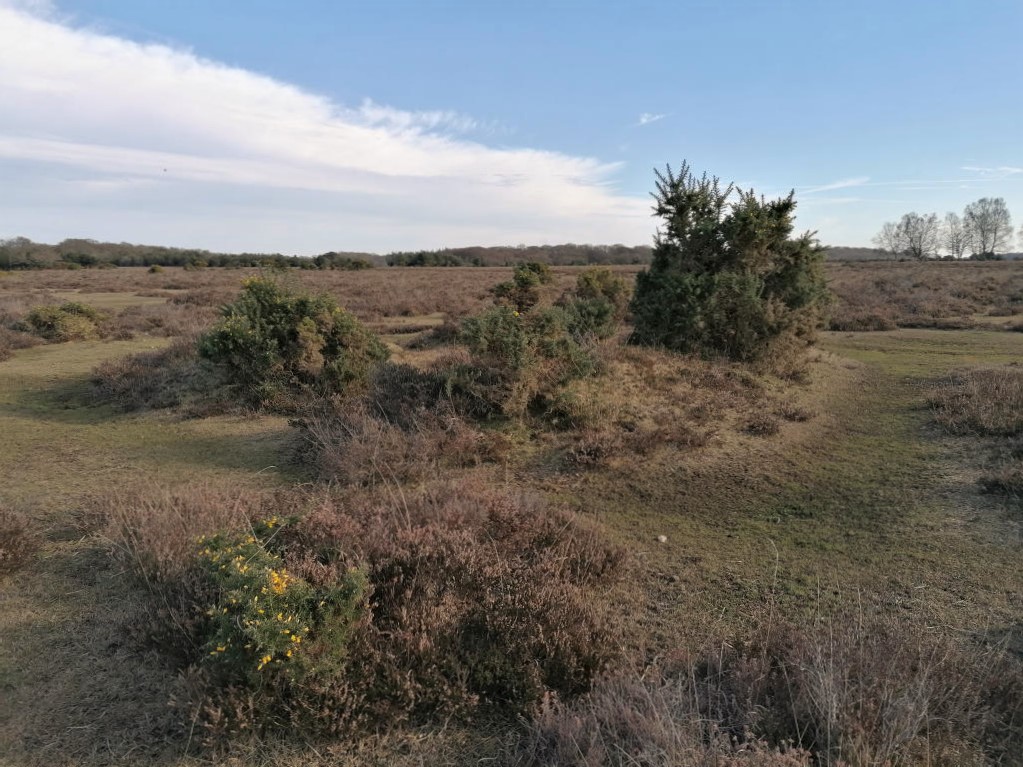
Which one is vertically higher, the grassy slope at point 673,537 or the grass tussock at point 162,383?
the grass tussock at point 162,383

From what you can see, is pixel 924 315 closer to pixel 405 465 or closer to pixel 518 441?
pixel 518 441

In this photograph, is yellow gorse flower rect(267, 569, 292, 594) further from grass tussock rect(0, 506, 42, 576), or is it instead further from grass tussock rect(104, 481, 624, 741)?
grass tussock rect(0, 506, 42, 576)

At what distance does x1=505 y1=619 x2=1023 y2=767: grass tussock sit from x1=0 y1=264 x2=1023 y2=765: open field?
105mm

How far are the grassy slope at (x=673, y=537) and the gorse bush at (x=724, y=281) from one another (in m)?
1.95

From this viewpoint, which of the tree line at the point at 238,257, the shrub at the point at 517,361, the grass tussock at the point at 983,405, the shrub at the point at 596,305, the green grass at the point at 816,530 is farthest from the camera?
the tree line at the point at 238,257

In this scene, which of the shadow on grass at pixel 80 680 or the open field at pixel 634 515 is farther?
the open field at pixel 634 515

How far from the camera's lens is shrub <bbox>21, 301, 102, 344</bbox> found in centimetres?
1628

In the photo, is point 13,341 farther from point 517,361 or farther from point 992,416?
point 992,416

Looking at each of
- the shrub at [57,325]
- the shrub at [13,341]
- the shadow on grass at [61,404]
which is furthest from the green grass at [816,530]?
the shrub at [57,325]

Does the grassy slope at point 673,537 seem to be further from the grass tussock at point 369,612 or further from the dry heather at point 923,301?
the dry heather at point 923,301

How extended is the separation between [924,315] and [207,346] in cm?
2215

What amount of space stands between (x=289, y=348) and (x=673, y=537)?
276 inches

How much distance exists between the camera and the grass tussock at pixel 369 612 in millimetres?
2967

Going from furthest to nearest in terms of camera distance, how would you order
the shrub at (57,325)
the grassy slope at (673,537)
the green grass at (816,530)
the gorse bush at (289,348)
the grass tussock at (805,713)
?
the shrub at (57,325)
the gorse bush at (289,348)
the green grass at (816,530)
the grassy slope at (673,537)
the grass tussock at (805,713)
